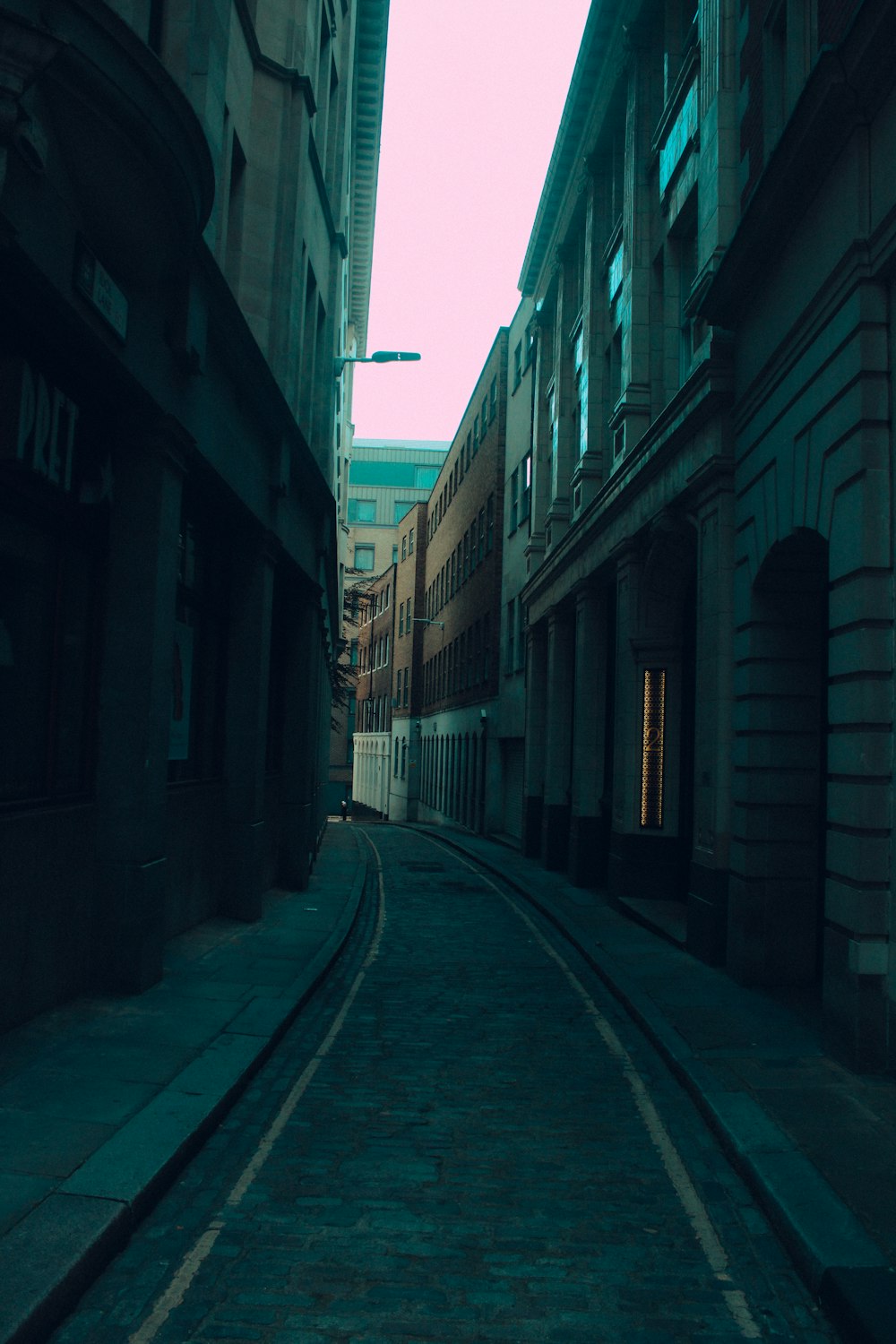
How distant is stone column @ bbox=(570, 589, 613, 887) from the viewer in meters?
21.1

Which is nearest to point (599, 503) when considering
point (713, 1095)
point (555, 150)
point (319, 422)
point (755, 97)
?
point (319, 422)

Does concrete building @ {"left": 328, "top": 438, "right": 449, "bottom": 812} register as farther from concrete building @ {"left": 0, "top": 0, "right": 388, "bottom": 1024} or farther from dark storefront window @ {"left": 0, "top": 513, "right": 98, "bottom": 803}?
dark storefront window @ {"left": 0, "top": 513, "right": 98, "bottom": 803}

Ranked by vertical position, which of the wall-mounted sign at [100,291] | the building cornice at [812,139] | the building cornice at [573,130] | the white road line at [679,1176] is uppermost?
the building cornice at [573,130]

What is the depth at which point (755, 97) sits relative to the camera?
40.1 feet

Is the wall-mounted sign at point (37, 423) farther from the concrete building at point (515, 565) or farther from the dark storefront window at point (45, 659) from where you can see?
the concrete building at point (515, 565)

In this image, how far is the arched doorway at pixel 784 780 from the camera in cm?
1131

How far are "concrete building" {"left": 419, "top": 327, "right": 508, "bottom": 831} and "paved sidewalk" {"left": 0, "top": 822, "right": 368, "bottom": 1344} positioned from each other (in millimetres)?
26807

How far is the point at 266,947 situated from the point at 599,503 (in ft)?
37.1

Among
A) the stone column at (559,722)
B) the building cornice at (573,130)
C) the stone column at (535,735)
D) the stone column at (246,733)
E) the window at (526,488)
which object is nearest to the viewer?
the stone column at (246,733)

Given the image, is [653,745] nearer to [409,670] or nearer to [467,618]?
[467,618]

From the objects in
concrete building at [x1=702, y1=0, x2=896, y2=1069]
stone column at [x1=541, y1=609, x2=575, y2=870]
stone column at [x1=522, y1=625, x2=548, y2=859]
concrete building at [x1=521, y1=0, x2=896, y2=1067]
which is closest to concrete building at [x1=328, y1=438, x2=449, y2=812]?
stone column at [x1=522, y1=625, x2=548, y2=859]

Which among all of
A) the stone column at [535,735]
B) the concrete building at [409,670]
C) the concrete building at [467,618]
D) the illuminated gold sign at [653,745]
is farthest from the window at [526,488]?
the concrete building at [409,670]

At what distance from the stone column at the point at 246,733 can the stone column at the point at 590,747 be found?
8.33 metres

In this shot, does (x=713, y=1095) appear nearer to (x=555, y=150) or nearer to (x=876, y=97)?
(x=876, y=97)
